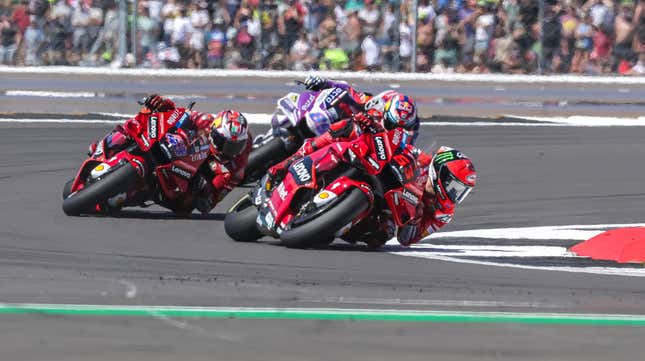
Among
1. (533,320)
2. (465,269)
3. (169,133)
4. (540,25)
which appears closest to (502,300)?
(533,320)

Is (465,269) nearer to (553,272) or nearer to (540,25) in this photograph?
(553,272)

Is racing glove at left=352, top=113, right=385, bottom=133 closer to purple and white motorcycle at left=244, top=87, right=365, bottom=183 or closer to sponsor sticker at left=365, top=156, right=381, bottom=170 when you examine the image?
sponsor sticker at left=365, top=156, right=381, bottom=170

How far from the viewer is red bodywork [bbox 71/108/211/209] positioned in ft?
37.5

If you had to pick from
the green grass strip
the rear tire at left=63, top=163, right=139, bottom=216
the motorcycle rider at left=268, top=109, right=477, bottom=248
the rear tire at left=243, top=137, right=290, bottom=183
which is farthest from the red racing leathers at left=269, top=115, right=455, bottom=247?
the rear tire at left=243, top=137, right=290, bottom=183

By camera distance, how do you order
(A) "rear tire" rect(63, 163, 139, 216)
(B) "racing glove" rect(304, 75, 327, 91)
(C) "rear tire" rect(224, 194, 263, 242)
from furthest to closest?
1. (B) "racing glove" rect(304, 75, 327, 91)
2. (A) "rear tire" rect(63, 163, 139, 216)
3. (C) "rear tire" rect(224, 194, 263, 242)

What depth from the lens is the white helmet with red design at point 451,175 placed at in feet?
32.4

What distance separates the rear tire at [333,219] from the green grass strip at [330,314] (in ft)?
6.30

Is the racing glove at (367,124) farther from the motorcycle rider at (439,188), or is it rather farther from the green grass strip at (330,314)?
the green grass strip at (330,314)

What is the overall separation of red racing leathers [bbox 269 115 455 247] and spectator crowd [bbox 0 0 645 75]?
10.3 m

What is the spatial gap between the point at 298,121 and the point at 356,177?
3756 mm

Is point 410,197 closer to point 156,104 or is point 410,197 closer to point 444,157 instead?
point 444,157

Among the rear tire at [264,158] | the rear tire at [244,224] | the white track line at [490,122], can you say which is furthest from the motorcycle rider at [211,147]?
the white track line at [490,122]

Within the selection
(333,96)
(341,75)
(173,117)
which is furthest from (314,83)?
(341,75)

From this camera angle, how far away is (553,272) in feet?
30.5
